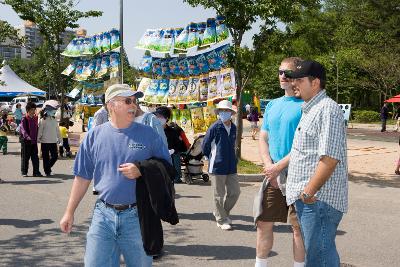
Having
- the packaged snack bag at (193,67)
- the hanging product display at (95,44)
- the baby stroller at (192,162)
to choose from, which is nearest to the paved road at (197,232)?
the baby stroller at (192,162)

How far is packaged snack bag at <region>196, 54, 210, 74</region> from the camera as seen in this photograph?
15.0 meters

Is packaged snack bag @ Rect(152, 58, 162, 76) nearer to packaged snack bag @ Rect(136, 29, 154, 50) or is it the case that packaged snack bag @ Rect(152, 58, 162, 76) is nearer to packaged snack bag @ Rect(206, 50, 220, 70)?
→ packaged snack bag @ Rect(136, 29, 154, 50)

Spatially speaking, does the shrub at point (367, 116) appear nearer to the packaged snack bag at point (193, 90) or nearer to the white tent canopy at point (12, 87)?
the white tent canopy at point (12, 87)

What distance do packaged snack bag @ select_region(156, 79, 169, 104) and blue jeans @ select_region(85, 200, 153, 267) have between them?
43.4ft

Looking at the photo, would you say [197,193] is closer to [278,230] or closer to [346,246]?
[278,230]

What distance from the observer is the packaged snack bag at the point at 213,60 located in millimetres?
14586

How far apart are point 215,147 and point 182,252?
1.82 m

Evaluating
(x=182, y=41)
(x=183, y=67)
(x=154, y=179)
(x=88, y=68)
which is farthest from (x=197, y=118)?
(x=154, y=179)

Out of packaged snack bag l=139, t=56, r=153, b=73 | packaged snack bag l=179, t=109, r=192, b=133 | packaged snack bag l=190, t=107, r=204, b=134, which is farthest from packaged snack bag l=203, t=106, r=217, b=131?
packaged snack bag l=139, t=56, r=153, b=73

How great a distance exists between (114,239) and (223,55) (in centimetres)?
1122

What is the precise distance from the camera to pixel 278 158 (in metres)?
4.65

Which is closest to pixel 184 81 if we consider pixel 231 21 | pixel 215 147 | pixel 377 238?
pixel 231 21

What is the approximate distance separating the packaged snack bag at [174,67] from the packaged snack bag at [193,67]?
55 centimetres

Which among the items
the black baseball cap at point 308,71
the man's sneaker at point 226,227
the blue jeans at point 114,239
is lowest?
the man's sneaker at point 226,227
